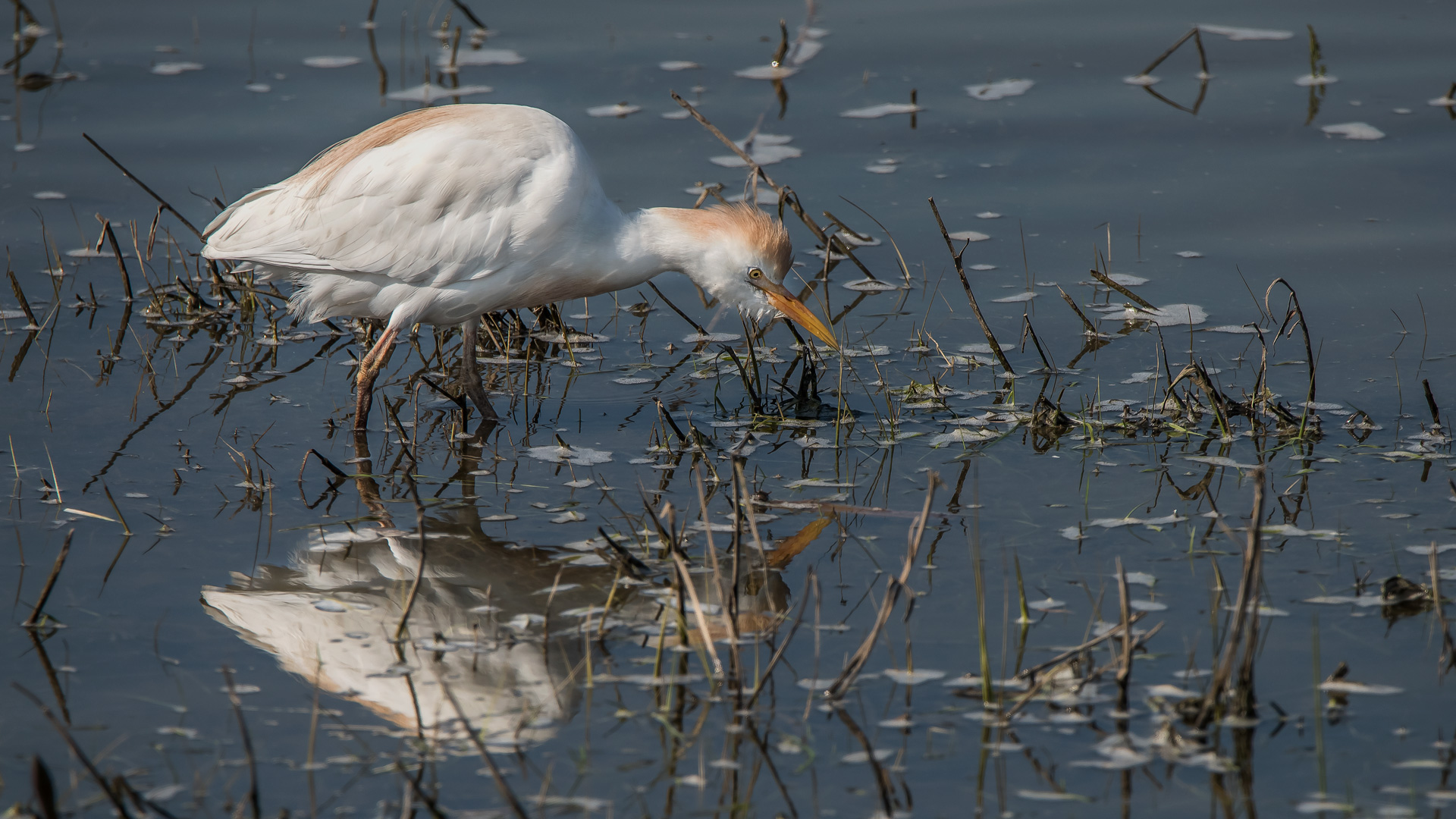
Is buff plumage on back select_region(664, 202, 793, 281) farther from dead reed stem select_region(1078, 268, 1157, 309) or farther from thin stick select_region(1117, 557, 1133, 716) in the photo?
thin stick select_region(1117, 557, 1133, 716)

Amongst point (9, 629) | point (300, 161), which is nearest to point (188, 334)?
point (300, 161)

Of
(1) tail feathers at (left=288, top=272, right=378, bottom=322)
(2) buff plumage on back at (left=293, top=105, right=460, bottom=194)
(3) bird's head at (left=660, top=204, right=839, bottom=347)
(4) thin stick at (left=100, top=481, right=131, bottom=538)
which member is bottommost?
(4) thin stick at (left=100, top=481, right=131, bottom=538)

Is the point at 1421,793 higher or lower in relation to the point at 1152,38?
lower

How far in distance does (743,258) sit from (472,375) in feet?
4.18

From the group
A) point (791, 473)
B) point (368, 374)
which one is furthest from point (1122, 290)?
point (368, 374)

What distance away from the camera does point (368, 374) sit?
19.5ft

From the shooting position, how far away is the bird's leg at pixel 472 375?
6.06 metres

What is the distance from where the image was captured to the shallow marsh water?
3695 mm

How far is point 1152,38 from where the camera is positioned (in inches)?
434

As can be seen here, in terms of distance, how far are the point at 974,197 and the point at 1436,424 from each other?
11.8ft

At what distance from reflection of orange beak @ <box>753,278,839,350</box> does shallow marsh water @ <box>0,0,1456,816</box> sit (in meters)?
0.34

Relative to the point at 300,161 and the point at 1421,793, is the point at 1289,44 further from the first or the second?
the point at 1421,793

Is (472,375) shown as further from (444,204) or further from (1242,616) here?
(1242,616)

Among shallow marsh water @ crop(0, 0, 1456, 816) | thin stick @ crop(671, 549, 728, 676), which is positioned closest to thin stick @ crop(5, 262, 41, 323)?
shallow marsh water @ crop(0, 0, 1456, 816)
